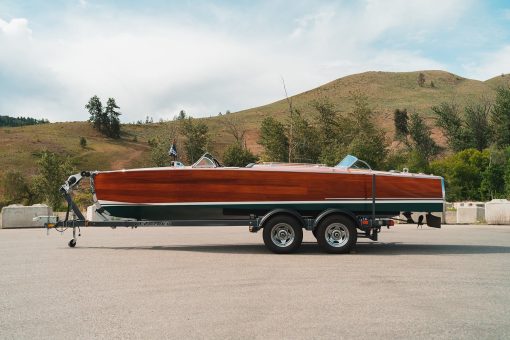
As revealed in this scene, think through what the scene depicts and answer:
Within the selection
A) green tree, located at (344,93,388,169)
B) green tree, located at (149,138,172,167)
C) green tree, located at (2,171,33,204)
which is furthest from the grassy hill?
green tree, located at (2,171,33,204)

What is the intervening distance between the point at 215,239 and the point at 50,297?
8086 millimetres

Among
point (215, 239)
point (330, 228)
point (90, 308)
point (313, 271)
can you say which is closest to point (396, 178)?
point (330, 228)

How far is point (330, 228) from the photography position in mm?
11188

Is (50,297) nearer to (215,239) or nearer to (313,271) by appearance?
(313,271)

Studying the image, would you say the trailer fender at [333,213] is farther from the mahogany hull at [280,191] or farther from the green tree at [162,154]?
the green tree at [162,154]

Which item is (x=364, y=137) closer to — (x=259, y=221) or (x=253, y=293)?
(x=259, y=221)

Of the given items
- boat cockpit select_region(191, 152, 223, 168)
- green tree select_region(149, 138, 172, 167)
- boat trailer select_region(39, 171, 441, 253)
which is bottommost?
boat trailer select_region(39, 171, 441, 253)

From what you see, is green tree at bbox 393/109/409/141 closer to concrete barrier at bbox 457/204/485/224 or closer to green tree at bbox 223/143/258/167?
green tree at bbox 223/143/258/167

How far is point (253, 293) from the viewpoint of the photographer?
274 inches

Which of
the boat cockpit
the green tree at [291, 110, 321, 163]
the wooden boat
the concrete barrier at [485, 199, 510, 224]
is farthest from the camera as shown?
the green tree at [291, 110, 321, 163]

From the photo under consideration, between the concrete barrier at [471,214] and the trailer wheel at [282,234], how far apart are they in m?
13.7

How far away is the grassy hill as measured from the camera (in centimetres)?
8450

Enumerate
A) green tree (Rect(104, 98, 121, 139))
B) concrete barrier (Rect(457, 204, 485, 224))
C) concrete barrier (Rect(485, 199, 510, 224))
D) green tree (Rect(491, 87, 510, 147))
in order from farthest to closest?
green tree (Rect(104, 98, 121, 139)) < green tree (Rect(491, 87, 510, 147)) < concrete barrier (Rect(457, 204, 485, 224)) < concrete barrier (Rect(485, 199, 510, 224))

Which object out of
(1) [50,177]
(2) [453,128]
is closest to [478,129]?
(2) [453,128]
